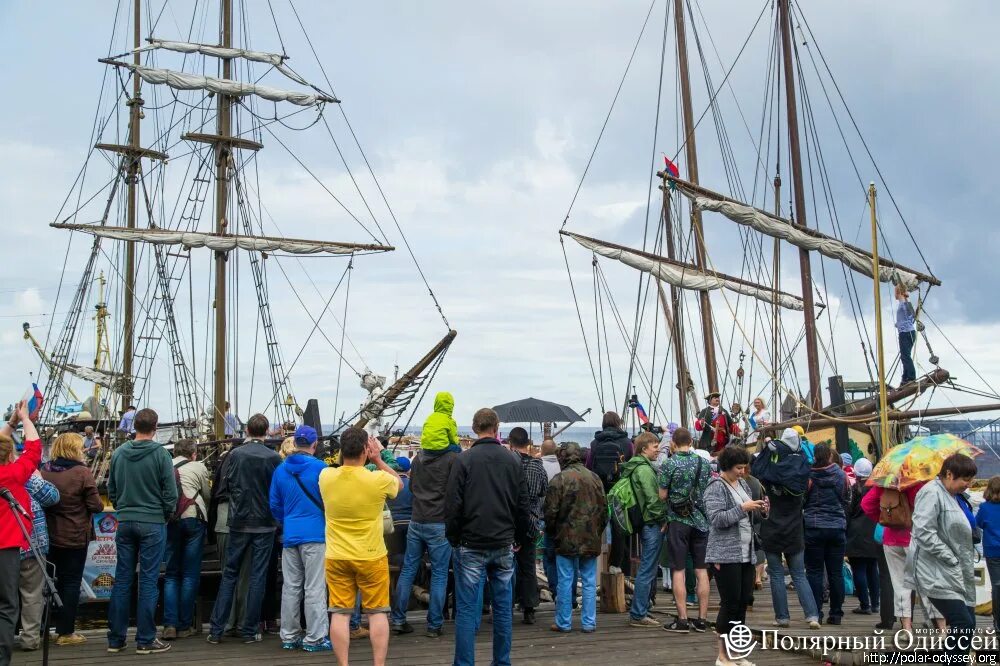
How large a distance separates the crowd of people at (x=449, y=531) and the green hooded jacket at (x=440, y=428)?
0.02 metres

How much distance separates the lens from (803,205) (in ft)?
90.8

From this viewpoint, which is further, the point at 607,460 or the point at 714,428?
the point at 714,428

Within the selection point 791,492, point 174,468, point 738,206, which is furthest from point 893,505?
point 738,206

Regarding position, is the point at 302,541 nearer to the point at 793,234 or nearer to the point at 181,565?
the point at 181,565

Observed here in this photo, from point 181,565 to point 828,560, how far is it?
6.80m

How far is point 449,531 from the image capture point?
302 inches

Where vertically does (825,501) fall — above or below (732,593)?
above

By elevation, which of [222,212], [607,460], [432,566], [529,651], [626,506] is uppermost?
[222,212]

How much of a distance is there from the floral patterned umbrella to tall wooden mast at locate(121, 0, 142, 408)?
36.6 m

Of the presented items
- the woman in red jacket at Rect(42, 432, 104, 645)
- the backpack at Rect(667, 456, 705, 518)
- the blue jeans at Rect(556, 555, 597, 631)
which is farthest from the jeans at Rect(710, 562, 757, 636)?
the woman in red jacket at Rect(42, 432, 104, 645)

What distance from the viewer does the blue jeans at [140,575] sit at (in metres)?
8.87

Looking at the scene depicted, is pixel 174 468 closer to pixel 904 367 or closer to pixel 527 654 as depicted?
pixel 527 654

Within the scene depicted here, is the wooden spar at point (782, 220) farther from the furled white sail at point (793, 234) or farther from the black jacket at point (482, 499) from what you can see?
the black jacket at point (482, 499)

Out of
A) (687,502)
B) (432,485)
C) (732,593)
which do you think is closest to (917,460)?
(732,593)
